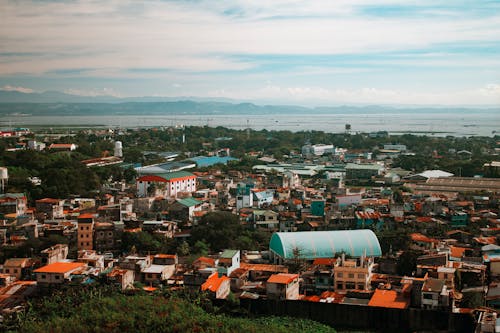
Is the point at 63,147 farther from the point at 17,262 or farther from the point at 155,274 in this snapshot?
the point at 155,274

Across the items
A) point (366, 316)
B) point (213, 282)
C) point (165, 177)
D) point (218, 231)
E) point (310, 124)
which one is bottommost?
point (366, 316)

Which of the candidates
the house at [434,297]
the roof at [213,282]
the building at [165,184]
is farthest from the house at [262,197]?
the house at [434,297]

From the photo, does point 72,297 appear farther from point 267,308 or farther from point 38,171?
point 38,171

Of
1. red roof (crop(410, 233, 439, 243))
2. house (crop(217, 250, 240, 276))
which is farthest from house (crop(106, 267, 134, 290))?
red roof (crop(410, 233, 439, 243))

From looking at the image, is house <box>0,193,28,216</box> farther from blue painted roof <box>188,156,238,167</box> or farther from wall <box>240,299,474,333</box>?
blue painted roof <box>188,156,238,167</box>

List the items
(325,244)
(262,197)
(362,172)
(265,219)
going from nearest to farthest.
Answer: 1. (325,244)
2. (265,219)
3. (262,197)
4. (362,172)

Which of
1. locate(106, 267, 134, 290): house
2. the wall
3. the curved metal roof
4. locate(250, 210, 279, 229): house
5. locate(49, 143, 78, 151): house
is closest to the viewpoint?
the wall

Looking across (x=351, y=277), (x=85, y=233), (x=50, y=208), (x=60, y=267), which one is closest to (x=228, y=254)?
(x=351, y=277)
